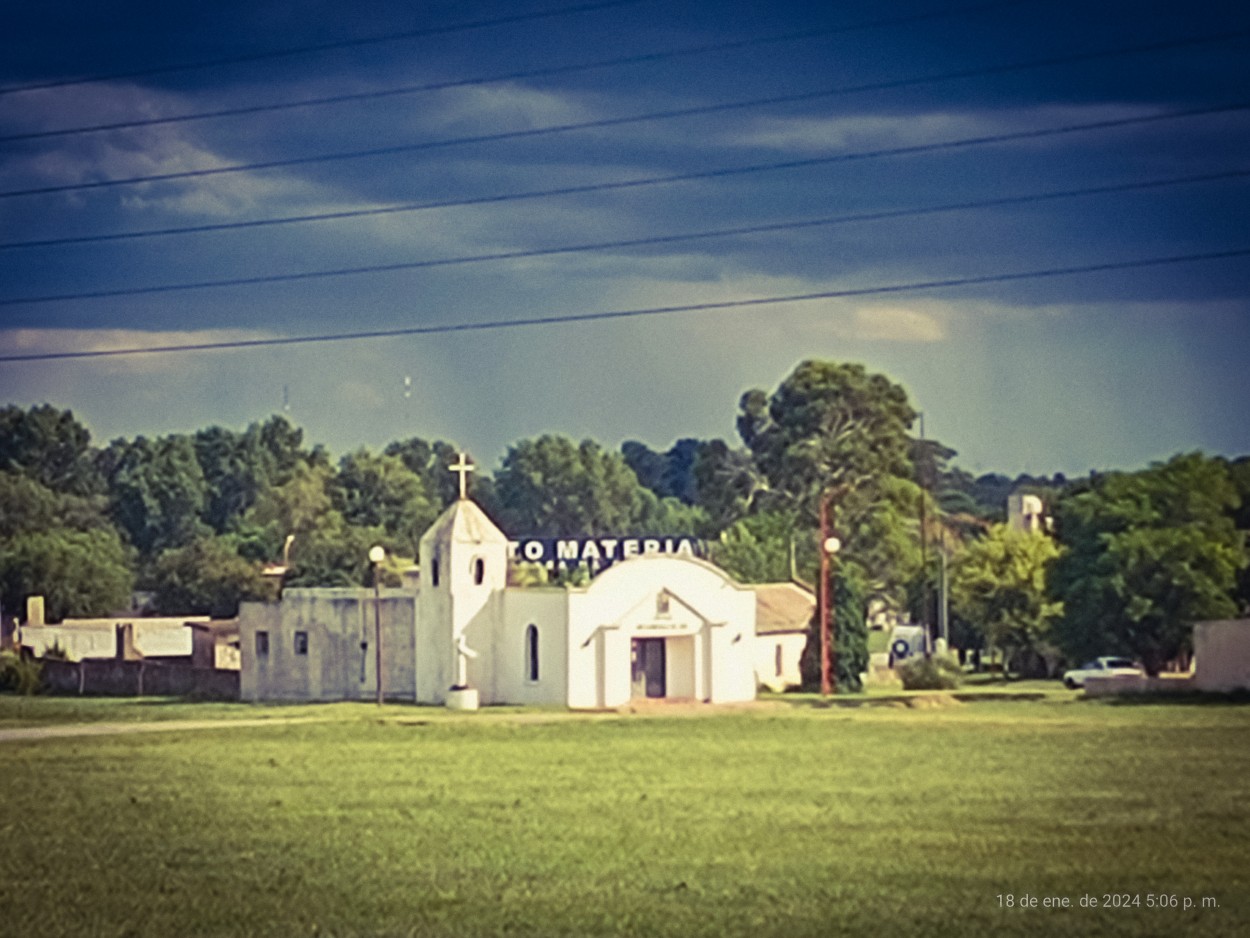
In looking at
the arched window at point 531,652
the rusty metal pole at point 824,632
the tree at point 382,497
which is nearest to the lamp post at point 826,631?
the rusty metal pole at point 824,632

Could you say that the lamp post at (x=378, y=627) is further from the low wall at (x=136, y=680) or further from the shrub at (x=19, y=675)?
the shrub at (x=19, y=675)

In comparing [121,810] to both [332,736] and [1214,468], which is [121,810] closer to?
[332,736]

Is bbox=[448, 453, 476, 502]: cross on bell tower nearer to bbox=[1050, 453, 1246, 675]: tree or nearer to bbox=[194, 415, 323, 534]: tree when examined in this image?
bbox=[1050, 453, 1246, 675]: tree

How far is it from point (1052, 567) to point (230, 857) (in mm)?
44866

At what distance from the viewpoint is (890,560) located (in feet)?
304

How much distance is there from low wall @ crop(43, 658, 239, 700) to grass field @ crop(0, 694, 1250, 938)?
15.0 meters

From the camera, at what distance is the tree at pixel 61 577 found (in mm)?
95938

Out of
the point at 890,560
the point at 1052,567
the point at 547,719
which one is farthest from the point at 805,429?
the point at 547,719

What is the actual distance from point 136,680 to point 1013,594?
25.7m

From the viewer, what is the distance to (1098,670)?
2527 inches

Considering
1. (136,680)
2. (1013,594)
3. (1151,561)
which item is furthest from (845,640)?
(136,680)

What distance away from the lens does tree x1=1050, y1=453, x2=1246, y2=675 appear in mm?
63031

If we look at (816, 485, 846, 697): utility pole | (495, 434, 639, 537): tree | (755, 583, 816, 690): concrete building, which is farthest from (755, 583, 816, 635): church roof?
(495, 434, 639, 537): tree

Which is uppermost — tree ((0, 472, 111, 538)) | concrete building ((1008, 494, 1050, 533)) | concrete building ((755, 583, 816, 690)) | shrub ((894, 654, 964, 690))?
tree ((0, 472, 111, 538))
